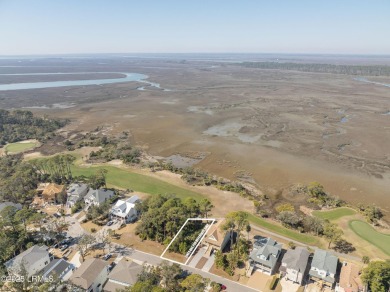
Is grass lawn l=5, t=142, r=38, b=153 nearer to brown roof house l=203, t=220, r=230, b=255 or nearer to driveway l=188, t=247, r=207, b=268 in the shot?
driveway l=188, t=247, r=207, b=268

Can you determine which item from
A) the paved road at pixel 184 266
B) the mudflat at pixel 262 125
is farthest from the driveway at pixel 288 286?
the mudflat at pixel 262 125

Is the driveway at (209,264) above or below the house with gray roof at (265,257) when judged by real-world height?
below

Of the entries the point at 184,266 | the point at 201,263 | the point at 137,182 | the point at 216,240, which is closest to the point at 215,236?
the point at 216,240

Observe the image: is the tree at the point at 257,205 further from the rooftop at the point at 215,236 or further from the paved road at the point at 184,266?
the paved road at the point at 184,266

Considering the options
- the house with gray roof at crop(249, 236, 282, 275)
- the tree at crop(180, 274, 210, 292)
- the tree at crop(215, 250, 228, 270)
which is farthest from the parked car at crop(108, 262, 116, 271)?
the house with gray roof at crop(249, 236, 282, 275)

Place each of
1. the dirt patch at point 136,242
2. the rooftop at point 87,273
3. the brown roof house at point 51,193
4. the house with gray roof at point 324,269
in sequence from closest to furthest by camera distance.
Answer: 1. the rooftop at point 87,273
2. the house with gray roof at point 324,269
3. the dirt patch at point 136,242
4. the brown roof house at point 51,193

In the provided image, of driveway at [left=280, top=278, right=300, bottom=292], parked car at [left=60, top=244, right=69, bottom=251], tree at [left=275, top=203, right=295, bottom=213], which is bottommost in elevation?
driveway at [left=280, top=278, right=300, bottom=292]
